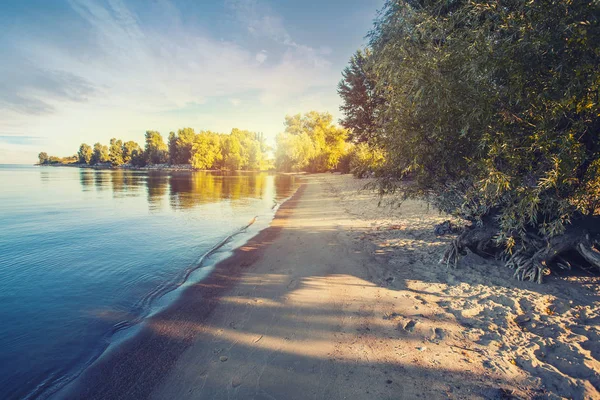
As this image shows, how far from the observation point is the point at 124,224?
1628 centimetres

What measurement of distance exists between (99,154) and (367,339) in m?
220

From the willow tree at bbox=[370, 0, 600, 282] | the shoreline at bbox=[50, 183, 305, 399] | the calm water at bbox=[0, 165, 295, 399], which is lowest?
the calm water at bbox=[0, 165, 295, 399]

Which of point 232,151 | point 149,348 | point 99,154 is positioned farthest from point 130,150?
point 149,348

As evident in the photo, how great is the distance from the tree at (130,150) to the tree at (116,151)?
2056 millimetres

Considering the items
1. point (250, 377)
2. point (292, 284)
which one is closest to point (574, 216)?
point (292, 284)

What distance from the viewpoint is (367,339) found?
16.0ft

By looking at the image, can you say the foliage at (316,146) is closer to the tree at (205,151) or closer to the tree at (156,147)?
the tree at (205,151)

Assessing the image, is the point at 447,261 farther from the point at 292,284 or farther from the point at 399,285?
the point at 292,284

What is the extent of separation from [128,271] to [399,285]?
329 inches

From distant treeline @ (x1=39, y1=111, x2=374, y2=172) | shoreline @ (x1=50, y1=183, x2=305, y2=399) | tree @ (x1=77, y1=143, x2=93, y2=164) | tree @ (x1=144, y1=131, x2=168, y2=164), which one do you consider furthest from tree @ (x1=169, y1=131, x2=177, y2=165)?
shoreline @ (x1=50, y1=183, x2=305, y2=399)

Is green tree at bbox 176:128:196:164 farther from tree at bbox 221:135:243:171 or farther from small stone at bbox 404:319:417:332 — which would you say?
small stone at bbox 404:319:417:332

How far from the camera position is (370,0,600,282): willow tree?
188 inches

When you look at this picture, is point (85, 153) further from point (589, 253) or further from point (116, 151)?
point (589, 253)

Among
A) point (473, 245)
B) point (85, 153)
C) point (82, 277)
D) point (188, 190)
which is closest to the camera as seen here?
point (473, 245)
